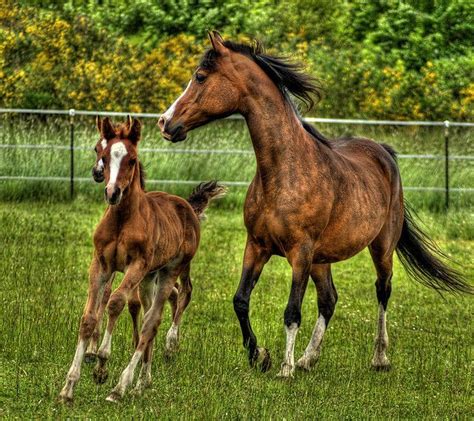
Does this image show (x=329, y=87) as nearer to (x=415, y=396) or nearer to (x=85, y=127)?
(x=85, y=127)

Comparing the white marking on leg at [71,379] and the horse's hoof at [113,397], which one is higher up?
the white marking on leg at [71,379]

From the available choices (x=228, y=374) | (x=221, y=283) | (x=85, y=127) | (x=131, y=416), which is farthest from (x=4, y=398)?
(x=85, y=127)

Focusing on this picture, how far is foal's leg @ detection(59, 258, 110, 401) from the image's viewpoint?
8.64 m

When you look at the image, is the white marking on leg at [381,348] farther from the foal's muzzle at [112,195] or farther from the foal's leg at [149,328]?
the foal's muzzle at [112,195]

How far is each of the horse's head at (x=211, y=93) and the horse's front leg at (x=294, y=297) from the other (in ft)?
3.79

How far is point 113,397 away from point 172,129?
2.06 metres

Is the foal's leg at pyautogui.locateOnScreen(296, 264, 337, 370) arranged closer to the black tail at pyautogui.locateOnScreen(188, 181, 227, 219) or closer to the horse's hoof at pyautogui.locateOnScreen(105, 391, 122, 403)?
the black tail at pyautogui.locateOnScreen(188, 181, 227, 219)

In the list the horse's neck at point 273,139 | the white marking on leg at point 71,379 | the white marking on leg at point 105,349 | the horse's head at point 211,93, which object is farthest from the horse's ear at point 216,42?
the white marking on leg at point 71,379

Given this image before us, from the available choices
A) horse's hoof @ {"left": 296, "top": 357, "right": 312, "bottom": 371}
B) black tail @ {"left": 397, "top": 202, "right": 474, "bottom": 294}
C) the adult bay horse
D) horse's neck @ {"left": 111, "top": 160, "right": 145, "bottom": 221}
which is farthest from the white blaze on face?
black tail @ {"left": 397, "top": 202, "right": 474, "bottom": 294}

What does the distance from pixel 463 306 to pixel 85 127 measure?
10.3 m

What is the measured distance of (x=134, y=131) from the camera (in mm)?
8812

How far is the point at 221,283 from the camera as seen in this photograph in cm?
1459

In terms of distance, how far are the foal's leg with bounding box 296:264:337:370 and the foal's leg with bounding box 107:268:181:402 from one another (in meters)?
1.48

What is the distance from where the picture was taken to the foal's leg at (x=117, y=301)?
8888 millimetres
